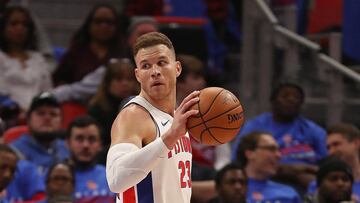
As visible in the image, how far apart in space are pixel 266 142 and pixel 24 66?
8.40 feet

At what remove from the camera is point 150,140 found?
516 cm

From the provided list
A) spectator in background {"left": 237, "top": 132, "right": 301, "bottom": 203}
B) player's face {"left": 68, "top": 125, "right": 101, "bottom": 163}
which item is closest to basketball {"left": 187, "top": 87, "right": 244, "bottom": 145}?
player's face {"left": 68, "top": 125, "right": 101, "bottom": 163}

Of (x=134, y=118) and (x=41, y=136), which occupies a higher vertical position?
(x=134, y=118)

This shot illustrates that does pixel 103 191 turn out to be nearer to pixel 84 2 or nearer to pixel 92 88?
pixel 92 88

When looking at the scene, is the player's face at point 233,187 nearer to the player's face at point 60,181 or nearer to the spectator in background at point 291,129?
the spectator in background at point 291,129

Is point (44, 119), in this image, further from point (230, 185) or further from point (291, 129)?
point (291, 129)

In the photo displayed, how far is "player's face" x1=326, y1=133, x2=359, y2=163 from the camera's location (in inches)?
331

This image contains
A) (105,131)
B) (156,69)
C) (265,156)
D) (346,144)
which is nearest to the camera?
(156,69)

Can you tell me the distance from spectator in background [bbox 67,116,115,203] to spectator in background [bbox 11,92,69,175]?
264 mm

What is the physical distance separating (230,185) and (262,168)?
0.60 metres

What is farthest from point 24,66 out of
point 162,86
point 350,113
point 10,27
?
point 162,86

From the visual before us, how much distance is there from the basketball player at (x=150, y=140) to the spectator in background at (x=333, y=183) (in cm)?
264

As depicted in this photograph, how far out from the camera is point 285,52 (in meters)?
9.63

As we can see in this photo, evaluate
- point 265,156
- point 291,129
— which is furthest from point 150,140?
point 291,129
